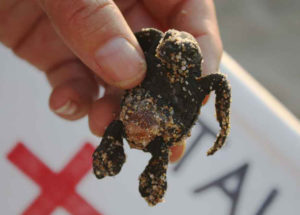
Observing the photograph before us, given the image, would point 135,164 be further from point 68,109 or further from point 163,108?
point 163,108

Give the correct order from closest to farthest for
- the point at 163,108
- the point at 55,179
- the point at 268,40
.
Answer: the point at 163,108 → the point at 55,179 → the point at 268,40

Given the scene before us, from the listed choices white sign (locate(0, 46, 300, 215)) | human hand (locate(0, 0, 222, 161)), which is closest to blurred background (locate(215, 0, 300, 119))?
white sign (locate(0, 46, 300, 215))

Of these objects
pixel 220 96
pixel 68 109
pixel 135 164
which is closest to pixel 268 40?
pixel 135 164

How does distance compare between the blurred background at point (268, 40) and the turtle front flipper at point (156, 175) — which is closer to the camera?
the turtle front flipper at point (156, 175)

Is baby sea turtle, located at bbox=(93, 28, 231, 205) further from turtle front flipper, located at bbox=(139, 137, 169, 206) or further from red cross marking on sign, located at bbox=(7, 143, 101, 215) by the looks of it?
red cross marking on sign, located at bbox=(7, 143, 101, 215)

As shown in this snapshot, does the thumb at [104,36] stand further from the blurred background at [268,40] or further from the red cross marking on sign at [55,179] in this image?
the blurred background at [268,40]

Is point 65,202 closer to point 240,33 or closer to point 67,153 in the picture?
point 67,153

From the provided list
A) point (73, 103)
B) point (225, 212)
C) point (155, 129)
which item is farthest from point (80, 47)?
point (225, 212)

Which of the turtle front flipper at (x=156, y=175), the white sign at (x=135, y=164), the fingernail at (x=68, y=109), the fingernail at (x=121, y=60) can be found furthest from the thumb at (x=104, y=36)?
the white sign at (x=135, y=164)
